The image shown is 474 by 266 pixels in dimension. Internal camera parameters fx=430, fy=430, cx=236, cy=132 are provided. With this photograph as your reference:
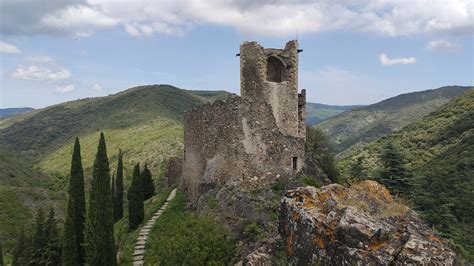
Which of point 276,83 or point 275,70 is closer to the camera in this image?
point 276,83

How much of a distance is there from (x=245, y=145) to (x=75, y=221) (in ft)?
42.6

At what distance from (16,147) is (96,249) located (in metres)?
158

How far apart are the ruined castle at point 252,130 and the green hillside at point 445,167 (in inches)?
265

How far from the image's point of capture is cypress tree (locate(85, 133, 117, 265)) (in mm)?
20406

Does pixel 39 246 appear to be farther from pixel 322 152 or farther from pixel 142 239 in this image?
pixel 322 152

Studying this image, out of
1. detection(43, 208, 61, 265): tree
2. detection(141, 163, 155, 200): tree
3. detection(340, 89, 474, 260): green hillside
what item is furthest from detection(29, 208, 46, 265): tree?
detection(340, 89, 474, 260): green hillside

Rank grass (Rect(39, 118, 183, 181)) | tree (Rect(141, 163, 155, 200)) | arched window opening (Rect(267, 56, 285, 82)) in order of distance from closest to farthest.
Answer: arched window opening (Rect(267, 56, 285, 82)) < tree (Rect(141, 163, 155, 200)) < grass (Rect(39, 118, 183, 181))

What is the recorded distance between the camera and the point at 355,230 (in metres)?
10.5

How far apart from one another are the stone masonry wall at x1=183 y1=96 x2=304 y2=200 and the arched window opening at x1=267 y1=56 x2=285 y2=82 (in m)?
4.62

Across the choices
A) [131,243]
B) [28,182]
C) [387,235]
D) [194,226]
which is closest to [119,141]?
[28,182]

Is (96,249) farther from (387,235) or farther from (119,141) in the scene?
(119,141)

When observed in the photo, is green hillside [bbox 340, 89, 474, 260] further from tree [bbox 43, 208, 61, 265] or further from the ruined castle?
tree [bbox 43, 208, 61, 265]

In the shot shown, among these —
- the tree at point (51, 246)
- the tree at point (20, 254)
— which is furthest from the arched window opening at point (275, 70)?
the tree at point (20, 254)

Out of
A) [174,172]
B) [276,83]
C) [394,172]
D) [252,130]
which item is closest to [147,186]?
[174,172]
